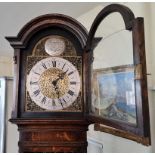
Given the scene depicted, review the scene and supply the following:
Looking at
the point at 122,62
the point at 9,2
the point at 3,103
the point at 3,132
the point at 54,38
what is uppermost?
the point at 9,2

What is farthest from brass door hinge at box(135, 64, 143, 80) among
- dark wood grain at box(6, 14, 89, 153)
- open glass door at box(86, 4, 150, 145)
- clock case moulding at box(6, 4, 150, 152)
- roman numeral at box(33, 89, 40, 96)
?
roman numeral at box(33, 89, 40, 96)

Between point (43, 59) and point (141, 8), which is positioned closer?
point (43, 59)

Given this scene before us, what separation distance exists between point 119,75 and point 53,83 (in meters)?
0.37

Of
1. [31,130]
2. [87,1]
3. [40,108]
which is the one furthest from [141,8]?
[31,130]

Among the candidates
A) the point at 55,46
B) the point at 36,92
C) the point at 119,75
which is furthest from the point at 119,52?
the point at 36,92

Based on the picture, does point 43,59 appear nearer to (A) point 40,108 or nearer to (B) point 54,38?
(B) point 54,38

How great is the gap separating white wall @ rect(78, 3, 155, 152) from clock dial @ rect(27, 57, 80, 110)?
0.49 feet

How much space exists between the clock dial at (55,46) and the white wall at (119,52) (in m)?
0.19

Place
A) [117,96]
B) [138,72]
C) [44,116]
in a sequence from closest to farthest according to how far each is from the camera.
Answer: [138,72] → [117,96] → [44,116]

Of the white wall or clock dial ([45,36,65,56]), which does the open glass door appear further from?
clock dial ([45,36,65,56])

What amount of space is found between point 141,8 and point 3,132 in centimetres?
203

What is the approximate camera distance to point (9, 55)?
2953 mm

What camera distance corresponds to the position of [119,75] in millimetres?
849

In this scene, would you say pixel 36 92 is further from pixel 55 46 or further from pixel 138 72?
pixel 138 72
